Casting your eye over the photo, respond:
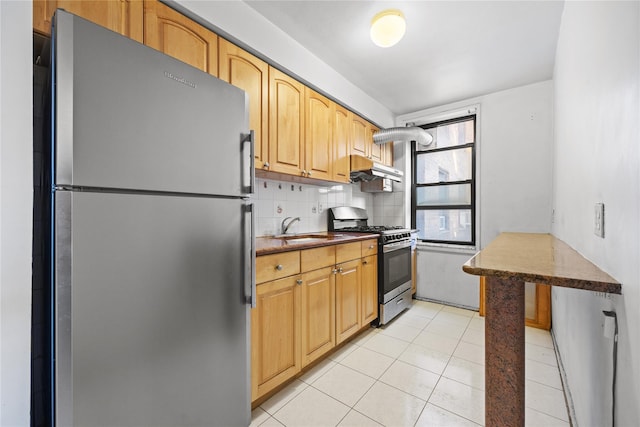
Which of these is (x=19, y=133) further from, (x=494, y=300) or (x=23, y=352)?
(x=494, y=300)

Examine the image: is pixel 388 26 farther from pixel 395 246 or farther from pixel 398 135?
pixel 395 246

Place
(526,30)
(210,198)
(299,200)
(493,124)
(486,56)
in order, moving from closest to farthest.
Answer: (210,198)
(526,30)
(486,56)
(299,200)
(493,124)

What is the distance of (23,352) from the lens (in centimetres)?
89

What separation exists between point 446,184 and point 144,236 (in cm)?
345

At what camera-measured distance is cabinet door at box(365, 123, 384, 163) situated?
3.21 metres

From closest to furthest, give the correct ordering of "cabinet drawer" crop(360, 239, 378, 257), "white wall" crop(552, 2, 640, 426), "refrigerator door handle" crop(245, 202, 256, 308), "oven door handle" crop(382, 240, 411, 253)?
"white wall" crop(552, 2, 640, 426) → "refrigerator door handle" crop(245, 202, 256, 308) → "cabinet drawer" crop(360, 239, 378, 257) → "oven door handle" crop(382, 240, 411, 253)

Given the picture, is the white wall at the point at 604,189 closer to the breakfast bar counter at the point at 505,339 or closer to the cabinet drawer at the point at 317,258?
the breakfast bar counter at the point at 505,339

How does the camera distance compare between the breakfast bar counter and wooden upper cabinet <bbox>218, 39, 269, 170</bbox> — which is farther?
wooden upper cabinet <bbox>218, 39, 269, 170</bbox>

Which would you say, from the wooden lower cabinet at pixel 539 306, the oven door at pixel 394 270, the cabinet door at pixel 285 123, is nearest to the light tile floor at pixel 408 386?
the wooden lower cabinet at pixel 539 306

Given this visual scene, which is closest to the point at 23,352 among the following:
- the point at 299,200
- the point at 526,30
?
the point at 299,200

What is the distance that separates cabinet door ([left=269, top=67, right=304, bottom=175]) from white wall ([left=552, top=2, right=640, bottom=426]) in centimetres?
172

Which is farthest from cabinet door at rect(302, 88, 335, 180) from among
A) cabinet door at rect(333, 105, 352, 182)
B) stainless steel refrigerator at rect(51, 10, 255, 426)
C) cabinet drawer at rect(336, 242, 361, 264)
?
stainless steel refrigerator at rect(51, 10, 255, 426)

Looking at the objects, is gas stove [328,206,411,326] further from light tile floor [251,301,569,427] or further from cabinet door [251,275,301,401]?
cabinet door [251,275,301,401]

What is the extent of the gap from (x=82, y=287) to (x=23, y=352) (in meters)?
0.33
